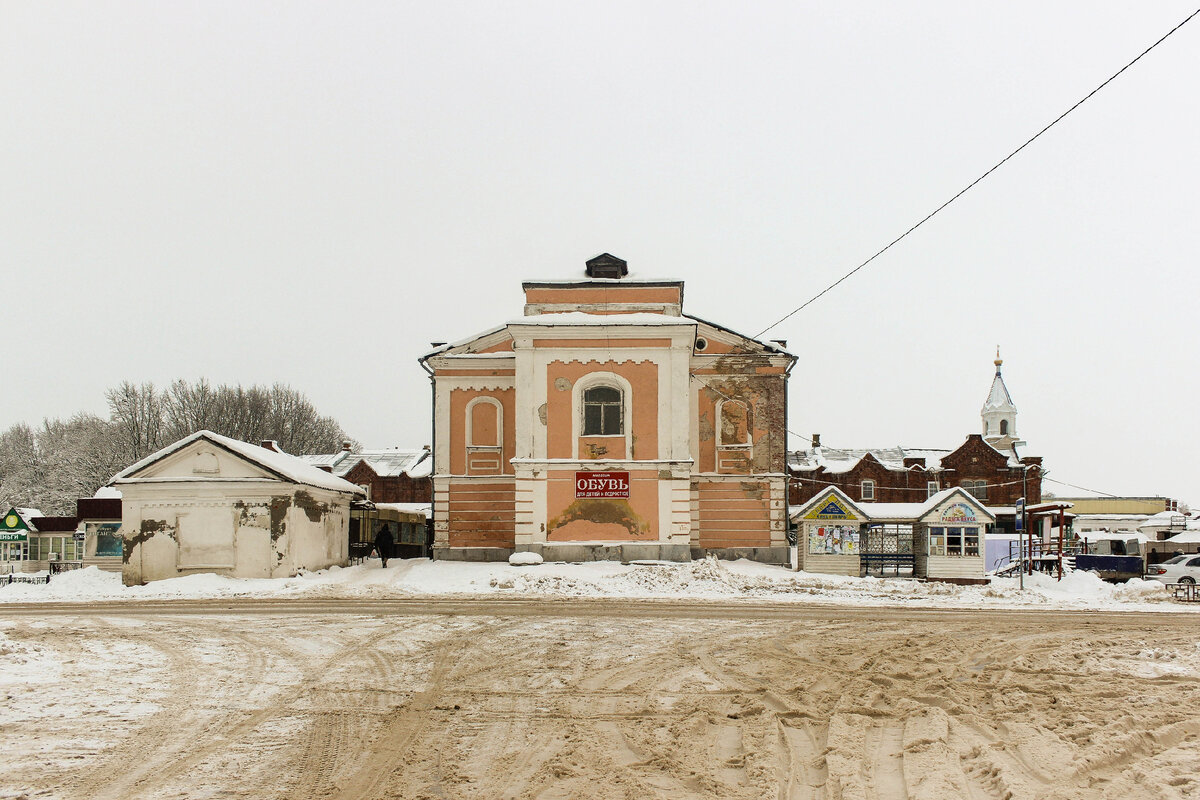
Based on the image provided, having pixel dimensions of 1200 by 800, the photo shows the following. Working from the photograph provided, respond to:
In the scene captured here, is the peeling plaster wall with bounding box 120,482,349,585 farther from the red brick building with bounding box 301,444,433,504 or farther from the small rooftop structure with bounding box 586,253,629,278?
the red brick building with bounding box 301,444,433,504

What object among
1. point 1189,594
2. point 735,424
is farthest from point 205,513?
point 1189,594

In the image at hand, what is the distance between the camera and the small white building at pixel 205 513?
26250 mm

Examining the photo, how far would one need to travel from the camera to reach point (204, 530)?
2642 centimetres

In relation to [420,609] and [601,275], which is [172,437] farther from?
[420,609]

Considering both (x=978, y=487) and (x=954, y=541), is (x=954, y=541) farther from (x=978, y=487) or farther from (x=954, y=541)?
(x=978, y=487)

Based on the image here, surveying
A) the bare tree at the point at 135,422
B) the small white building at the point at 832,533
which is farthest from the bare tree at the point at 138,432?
the small white building at the point at 832,533

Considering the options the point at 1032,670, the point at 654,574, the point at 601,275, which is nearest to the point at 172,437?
the point at 601,275

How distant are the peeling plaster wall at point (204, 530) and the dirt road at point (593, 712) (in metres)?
10.2

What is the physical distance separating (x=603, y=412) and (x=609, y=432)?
697 millimetres

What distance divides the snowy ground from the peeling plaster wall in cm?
64

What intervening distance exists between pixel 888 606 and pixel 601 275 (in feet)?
55.7

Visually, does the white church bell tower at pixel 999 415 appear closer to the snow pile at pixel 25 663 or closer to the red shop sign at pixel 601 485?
the red shop sign at pixel 601 485

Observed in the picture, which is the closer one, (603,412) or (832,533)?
(832,533)

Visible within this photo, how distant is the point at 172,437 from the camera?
198 ft
